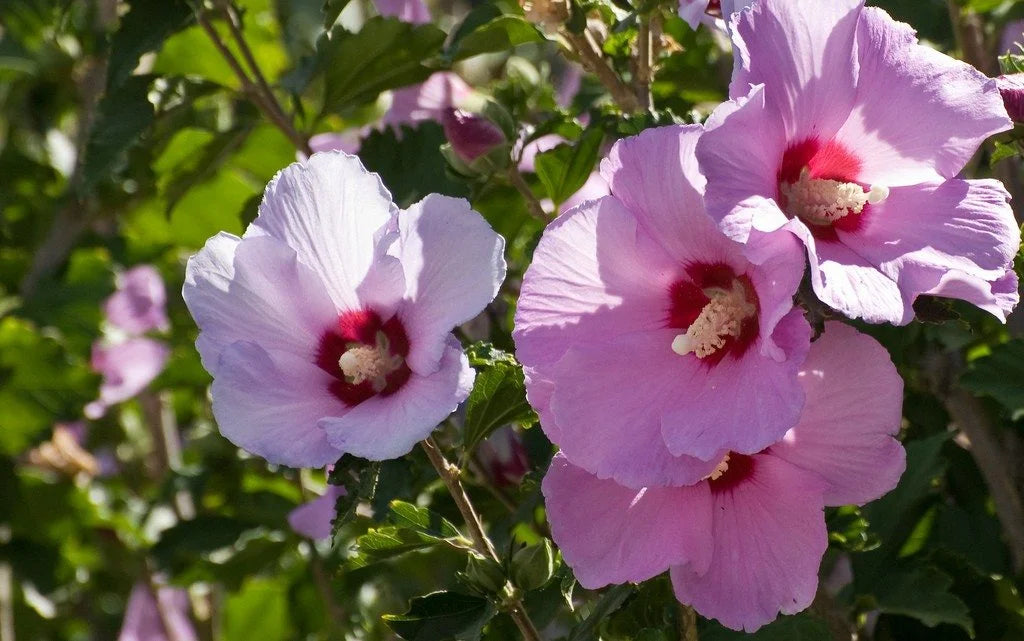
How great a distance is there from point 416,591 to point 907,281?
1.24m

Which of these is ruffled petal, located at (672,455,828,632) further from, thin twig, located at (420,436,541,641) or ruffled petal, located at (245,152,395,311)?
ruffled petal, located at (245,152,395,311)

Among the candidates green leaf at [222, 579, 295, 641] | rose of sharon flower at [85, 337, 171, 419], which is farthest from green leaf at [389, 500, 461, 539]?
rose of sharon flower at [85, 337, 171, 419]

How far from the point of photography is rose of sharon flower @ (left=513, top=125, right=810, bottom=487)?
75 cm

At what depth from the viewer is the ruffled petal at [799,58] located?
755mm

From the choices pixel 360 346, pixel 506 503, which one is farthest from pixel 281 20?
pixel 360 346

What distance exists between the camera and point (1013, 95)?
825 mm

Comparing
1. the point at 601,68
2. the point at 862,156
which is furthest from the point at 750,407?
the point at 601,68

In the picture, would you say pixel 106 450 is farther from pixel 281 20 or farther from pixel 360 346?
pixel 360 346

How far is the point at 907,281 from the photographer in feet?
2.41

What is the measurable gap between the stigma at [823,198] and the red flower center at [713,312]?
59 mm

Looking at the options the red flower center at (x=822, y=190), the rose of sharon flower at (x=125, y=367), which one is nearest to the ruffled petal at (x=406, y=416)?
the red flower center at (x=822, y=190)

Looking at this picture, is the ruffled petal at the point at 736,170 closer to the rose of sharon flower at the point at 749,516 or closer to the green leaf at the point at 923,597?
the rose of sharon flower at the point at 749,516

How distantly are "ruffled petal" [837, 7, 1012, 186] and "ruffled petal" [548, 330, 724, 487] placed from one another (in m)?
0.19

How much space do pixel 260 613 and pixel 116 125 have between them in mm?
854
